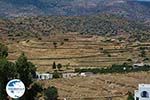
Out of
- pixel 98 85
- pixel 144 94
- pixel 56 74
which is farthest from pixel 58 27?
pixel 144 94

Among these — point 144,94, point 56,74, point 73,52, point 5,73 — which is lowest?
point 73,52

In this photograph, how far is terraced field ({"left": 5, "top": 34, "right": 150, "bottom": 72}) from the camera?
10850 centimetres

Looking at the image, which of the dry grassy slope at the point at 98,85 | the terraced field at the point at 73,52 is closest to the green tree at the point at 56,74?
the dry grassy slope at the point at 98,85

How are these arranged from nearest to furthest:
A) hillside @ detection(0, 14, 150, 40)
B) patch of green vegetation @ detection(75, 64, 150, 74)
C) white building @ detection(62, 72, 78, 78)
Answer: white building @ detection(62, 72, 78, 78), patch of green vegetation @ detection(75, 64, 150, 74), hillside @ detection(0, 14, 150, 40)

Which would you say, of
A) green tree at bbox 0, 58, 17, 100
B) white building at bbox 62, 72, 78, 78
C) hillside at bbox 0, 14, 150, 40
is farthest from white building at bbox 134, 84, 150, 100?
hillside at bbox 0, 14, 150, 40

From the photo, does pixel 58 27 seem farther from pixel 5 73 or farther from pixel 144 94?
pixel 5 73

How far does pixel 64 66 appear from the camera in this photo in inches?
4094

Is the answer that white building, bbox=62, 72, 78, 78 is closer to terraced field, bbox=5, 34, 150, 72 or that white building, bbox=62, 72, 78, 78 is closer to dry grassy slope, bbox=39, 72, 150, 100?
dry grassy slope, bbox=39, 72, 150, 100

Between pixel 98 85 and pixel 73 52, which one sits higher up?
pixel 98 85

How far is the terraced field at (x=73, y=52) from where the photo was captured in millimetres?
108500

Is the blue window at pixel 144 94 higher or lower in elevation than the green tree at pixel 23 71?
lower

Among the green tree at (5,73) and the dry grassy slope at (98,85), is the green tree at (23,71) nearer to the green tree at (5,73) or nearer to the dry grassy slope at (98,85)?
the green tree at (5,73)

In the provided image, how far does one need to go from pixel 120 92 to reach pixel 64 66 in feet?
93.9

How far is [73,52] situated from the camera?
120062 millimetres
